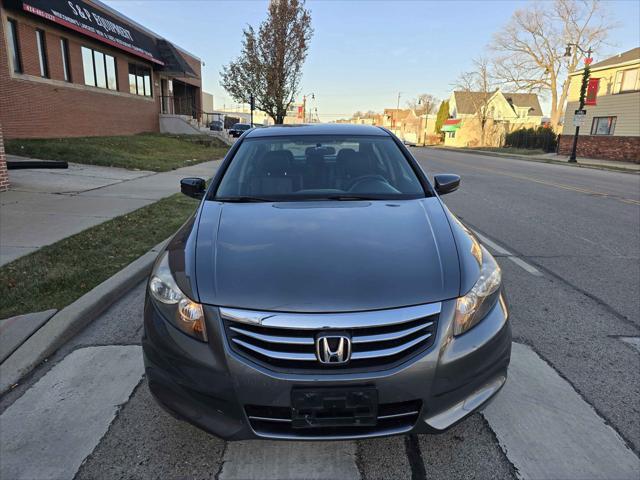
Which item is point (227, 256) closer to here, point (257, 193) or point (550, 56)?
point (257, 193)

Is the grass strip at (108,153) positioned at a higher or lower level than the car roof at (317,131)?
lower

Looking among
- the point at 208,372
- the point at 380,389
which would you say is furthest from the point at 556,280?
the point at 208,372

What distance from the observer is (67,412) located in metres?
2.60

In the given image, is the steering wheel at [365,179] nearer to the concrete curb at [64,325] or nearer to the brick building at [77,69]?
the concrete curb at [64,325]

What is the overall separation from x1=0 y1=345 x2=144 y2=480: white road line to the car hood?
3.69 ft

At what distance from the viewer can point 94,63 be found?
A: 2159cm

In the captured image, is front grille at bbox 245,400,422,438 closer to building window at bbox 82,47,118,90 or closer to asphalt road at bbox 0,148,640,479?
asphalt road at bbox 0,148,640,479

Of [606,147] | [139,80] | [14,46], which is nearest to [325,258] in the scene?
[14,46]

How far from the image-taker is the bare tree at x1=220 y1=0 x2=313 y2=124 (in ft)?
88.0

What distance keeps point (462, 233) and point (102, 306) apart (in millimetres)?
3102

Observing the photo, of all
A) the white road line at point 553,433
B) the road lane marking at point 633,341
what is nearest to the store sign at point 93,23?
the white road line at point 553,433

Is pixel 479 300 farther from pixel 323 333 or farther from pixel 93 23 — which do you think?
pixel 93 23

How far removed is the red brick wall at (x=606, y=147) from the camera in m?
27.9

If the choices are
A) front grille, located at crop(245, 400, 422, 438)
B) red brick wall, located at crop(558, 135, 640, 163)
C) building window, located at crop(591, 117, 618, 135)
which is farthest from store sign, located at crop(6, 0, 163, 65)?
building window, located at crop(591, 117, 618, 135)
